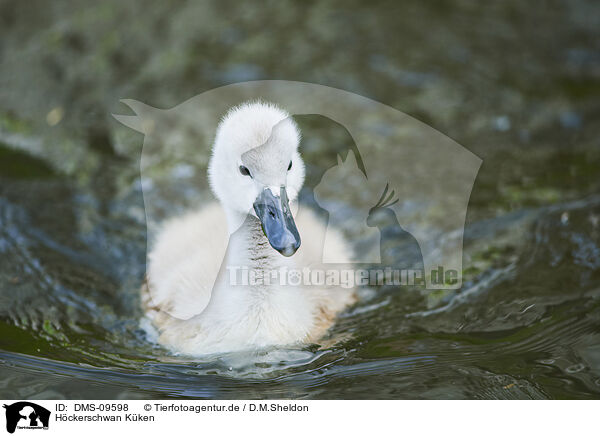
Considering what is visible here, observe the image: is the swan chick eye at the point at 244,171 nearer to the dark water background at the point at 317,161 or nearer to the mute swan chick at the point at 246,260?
the mute swan chick at the point at 246,260

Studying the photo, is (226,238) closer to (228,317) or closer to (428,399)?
(228,317)

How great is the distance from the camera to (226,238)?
2.14 m

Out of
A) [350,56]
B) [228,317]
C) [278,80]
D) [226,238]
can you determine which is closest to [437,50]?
[350,56]

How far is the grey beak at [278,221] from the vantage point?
1.72 metres

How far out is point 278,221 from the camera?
1749 mm

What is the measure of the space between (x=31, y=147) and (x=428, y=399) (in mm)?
2028

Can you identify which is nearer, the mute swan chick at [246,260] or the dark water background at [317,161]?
the mute swan chick at [246,260]
